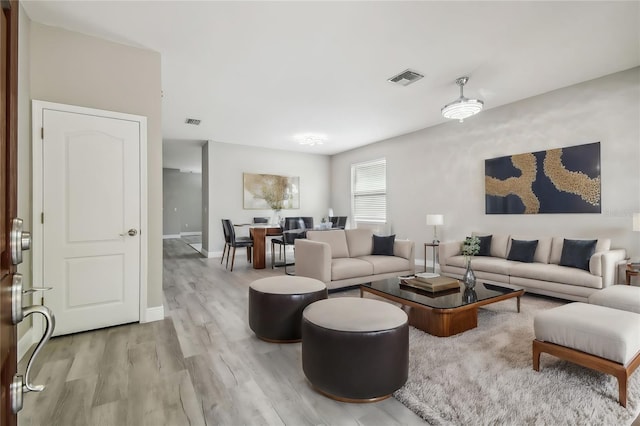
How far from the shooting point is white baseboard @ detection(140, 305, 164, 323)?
3.15 meters

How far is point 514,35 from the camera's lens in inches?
118

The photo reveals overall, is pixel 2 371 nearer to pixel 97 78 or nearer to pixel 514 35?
pixel 97 78

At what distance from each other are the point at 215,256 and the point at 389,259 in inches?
178

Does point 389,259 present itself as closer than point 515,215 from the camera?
Yes

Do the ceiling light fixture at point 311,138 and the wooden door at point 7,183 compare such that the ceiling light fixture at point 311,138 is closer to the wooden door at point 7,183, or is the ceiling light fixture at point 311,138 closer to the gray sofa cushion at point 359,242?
the gray sofa cushion at point 359,242

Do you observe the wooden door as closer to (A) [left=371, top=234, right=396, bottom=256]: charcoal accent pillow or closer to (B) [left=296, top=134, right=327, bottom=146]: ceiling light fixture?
(A) [left=371, top=234, right=396, bottom=256]: charcoal accent pillow

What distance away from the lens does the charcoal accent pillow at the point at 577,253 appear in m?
3.69

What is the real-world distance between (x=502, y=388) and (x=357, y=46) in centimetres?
313

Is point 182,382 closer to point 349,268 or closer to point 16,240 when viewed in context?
point 16,240

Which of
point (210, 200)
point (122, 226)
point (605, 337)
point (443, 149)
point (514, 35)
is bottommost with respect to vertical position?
point (605, 337)

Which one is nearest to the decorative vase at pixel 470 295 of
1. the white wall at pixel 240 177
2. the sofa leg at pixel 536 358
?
the sofa leg at pixel 536 358

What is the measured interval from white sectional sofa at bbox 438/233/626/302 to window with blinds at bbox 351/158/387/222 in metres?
2.73

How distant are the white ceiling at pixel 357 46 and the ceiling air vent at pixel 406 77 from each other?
99mm

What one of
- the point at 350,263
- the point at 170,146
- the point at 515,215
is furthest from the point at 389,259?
the point at 170,146
